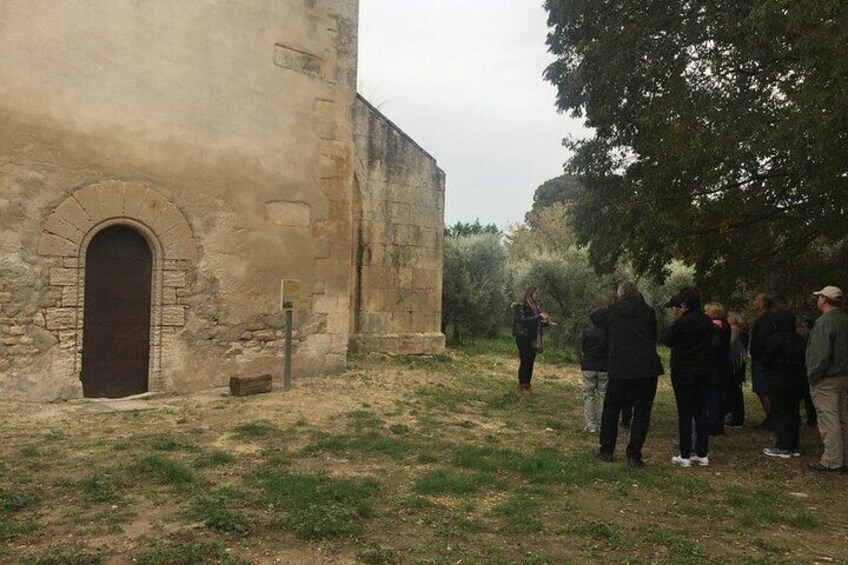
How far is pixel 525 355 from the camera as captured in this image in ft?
33.7

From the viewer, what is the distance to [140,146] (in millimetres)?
8602

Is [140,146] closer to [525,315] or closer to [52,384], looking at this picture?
[52,384]

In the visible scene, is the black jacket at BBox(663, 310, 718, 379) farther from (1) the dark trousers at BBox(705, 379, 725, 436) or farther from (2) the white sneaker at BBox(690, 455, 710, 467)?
(1) the dark trousers at BBox(705, 379, 725, 436)

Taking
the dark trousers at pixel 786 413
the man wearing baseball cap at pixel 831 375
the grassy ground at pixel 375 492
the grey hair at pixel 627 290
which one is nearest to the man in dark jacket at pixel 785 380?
the dark trousers at pixel 786 413

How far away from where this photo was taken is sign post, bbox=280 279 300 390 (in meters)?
9.63

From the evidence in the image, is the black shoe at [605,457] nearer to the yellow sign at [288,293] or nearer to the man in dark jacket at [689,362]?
the man in dark jacket at [689,362]

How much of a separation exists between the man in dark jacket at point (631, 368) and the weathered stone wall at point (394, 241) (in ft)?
27.9

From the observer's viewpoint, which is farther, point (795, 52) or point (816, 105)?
point (795, 52)

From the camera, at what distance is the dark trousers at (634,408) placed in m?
5.98

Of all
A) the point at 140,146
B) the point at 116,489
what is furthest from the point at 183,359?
the point at 116,489

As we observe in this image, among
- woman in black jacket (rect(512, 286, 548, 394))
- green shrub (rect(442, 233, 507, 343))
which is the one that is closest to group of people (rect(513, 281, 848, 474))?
woman in black jacket (rect(512, 286, 548, 394))

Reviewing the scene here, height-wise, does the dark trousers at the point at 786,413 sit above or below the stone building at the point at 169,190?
below

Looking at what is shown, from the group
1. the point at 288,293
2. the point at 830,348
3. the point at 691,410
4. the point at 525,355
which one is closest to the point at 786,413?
the point at 830,348

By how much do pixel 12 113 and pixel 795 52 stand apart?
8.06 meters
